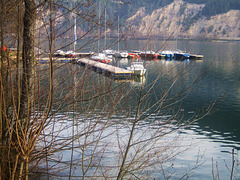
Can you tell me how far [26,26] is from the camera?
5.02m

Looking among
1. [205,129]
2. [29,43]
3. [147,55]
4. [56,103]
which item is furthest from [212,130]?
[29,43]

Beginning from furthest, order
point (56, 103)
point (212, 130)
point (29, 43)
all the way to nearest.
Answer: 1. point (212, 130)
2. point (56, 103)
3. point (29, 43)

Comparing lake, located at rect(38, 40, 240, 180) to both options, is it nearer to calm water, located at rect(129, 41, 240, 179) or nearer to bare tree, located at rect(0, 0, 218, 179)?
calm water, located at rect(129, 41, 240, 179)

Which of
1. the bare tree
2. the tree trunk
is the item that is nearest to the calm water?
the bare tree

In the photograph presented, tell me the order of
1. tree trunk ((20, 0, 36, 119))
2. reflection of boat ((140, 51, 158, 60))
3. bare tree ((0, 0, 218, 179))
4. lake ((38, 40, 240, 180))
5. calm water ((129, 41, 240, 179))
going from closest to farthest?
bare tree ((0, 0, 218, 179)) → tree trunk ((20, 0, 36, 119)) → reflection of boat ((140, 51, 158, 60)) → lake ((38, 40, 240, 180)) → calm water ((129, 41, 240, 179))

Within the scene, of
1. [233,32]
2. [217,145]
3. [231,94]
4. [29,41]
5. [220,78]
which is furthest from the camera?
[233,32]

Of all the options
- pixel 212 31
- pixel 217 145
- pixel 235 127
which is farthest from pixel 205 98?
pixel 212 31

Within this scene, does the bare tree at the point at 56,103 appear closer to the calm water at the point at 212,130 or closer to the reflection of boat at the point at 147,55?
the reflection of boat at the point at 147,55

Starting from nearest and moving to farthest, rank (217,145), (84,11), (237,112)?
(84,11)
(217,145)
(237,112)

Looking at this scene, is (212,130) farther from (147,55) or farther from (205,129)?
(147,55)

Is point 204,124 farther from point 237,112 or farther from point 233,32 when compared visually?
point 233,32

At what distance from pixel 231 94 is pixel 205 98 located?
124 inches

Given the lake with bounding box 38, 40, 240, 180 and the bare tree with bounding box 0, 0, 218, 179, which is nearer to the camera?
the bare tree with bounding box 0, 0, 218, 179

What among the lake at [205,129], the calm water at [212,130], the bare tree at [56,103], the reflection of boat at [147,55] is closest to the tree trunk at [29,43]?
the bare tree at [56,103]
